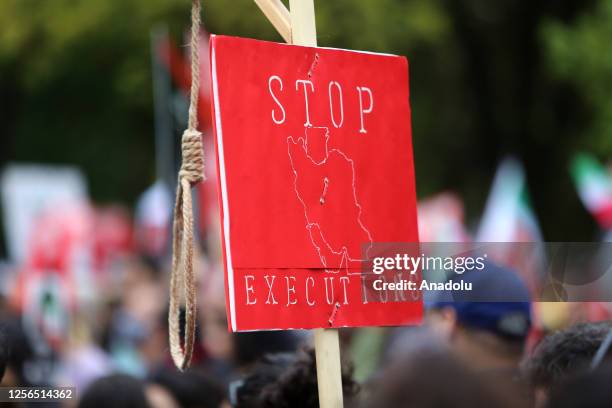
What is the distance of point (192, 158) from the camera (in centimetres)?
262

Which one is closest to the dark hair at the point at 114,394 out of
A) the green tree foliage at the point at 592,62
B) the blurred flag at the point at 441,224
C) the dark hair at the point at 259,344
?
the dark hair at the point at 259,344

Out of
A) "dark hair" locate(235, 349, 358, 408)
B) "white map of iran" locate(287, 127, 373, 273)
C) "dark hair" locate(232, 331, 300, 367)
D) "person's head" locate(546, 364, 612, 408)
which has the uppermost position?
"white map of iran" locate(287, 127, 373, 273)

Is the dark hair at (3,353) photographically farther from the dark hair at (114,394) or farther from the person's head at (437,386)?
the person's head at (437,386)

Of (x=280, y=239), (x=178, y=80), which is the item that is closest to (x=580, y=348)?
(x=280, y=239)

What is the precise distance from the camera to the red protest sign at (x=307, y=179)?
252 cm

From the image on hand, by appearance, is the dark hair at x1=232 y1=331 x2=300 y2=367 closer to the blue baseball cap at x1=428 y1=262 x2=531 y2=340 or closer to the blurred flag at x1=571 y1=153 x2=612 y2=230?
the blue baseball cap at x1=428 y1=262 x2=531 y2=340

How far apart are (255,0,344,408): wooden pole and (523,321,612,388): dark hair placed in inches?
20.1

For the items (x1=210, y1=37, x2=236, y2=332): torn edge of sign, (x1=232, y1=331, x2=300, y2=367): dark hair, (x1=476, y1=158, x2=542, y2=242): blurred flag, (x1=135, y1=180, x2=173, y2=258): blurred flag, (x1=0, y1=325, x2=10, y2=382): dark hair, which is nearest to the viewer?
(x1=210, y1=37, x2=236, y2=332): torn edge of sign

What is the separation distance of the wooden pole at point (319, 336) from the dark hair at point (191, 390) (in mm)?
1736

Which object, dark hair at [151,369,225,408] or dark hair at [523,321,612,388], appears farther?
dark hair at [151,369,225,408]

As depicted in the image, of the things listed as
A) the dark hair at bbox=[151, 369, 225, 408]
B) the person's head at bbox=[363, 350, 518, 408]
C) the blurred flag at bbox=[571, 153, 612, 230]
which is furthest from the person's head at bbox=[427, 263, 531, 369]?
the blurred flag at bbox=[571, 153, 612, 230]

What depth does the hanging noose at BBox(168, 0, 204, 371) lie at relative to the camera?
101 inches

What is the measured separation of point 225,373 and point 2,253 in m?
12.9

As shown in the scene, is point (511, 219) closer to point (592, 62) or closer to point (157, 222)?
point (157, 222)
